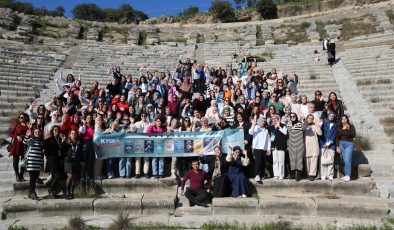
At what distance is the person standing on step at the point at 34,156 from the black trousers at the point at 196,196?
3.52 m

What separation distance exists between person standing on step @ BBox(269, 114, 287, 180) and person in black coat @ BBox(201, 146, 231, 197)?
4.18ft

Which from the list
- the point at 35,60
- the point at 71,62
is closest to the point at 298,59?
the point at 71,62

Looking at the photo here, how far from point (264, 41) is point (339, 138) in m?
20.8

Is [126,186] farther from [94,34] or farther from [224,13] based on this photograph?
[224,13]

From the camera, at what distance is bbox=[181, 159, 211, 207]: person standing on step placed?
8820 mm

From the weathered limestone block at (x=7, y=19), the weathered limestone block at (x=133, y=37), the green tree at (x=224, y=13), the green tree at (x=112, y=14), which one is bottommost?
the weathered limestone block at (x=133, y=37)

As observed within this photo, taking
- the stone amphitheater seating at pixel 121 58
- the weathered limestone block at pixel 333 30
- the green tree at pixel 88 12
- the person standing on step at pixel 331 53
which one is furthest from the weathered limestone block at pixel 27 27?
the green tree at pixel 88 12

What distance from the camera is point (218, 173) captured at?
9180 millimetres

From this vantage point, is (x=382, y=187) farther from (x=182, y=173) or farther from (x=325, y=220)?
(x=182, y=173)

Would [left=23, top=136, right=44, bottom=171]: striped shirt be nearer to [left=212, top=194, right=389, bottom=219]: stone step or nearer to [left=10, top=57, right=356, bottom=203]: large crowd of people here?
[left=10, top=57, right=356, bottom=203]: large crowd of people

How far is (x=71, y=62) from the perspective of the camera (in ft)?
74.1

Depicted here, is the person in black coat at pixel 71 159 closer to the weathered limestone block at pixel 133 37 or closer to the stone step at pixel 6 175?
the stone step at pixel 6 175

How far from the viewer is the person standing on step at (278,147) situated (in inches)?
371

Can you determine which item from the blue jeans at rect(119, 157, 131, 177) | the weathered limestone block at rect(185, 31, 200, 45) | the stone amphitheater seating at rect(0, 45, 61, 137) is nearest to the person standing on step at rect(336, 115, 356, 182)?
the blue jeans at rect(119, 157, 131, 177)
